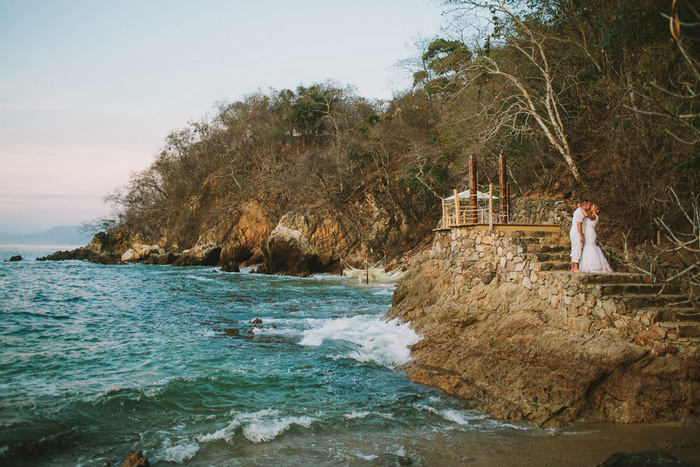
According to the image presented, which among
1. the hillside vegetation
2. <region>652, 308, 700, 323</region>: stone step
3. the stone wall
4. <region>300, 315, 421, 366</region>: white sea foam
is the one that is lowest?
<region>300, 315, 421, 366</region>: white sea foam

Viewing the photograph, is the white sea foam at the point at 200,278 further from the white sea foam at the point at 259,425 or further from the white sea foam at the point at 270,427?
the white sea foam at the point at 270,427

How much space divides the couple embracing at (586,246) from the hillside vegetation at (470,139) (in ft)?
4.68

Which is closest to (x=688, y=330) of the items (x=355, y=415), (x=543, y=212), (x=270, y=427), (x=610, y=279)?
(x=610, y=279)

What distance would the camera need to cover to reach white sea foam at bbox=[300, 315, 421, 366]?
35.2 ft

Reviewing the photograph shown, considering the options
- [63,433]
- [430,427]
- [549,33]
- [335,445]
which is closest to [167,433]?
[63,433]

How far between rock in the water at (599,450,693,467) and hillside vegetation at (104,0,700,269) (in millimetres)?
3418

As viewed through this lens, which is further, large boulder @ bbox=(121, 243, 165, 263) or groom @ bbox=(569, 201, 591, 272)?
large boulder @ bbox=(121, 243, 165, 263)

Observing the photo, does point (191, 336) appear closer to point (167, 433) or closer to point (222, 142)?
point (167, 433)

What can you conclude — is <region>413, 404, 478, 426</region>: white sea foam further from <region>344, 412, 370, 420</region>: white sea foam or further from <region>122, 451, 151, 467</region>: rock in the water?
<region>122, 451, 151, 467</region>: rock in the water

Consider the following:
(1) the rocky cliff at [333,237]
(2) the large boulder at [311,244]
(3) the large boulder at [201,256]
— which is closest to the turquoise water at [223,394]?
(2) the large boulder at [311,244]

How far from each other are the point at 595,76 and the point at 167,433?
52.5 ft

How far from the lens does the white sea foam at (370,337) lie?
10734 mm

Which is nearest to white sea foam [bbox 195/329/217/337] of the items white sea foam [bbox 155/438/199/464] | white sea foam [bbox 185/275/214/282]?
white sea foam [bbox 155/438/199/464]

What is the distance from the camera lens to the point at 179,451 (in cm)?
627
